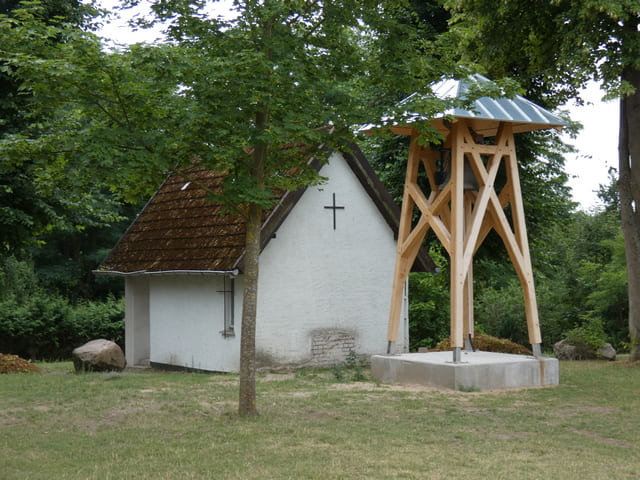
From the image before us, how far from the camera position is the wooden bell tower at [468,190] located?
13750 mm

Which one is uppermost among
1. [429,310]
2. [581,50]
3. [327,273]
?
[581,50]

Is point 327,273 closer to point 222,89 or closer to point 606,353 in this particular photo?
point 606,353

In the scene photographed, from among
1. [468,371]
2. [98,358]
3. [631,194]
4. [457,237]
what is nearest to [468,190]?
[457,237]

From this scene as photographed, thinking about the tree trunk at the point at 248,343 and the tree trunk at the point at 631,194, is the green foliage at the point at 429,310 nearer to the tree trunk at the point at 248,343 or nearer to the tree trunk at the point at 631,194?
the tree trunk at the point at 631,194

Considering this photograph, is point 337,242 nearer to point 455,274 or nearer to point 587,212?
point 455,274

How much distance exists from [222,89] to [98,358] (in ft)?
31.5

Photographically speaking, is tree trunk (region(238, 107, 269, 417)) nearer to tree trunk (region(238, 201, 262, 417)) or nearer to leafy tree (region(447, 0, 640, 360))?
tree trunk (region(238, 201, 262, 417))

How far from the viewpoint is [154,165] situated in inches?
385

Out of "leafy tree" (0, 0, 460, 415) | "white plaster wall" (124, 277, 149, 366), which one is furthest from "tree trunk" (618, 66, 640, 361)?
"white plaster wall" (124, 277, 149, 366)

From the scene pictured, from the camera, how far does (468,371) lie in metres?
13.1

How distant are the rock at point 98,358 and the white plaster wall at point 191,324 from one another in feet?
5.22

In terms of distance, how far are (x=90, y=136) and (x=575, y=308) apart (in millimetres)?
21702

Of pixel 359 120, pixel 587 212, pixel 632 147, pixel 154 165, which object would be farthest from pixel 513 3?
pixel 587 212

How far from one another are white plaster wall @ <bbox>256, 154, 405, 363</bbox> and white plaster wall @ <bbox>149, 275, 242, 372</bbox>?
37.3 inches
